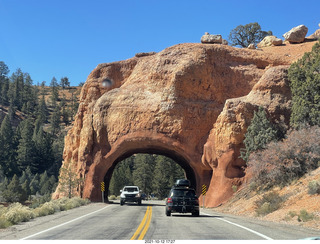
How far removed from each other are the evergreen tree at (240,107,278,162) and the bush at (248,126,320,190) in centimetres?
353

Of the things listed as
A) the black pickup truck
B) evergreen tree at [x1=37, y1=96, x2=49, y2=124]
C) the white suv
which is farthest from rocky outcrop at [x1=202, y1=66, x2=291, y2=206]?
evergreen tree at [x1=37, y1=96, x2=49, y2=124]

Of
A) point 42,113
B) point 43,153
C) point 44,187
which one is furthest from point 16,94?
point 44,187

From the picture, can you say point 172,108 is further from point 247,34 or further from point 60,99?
point 60,99

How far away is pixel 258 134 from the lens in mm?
30422

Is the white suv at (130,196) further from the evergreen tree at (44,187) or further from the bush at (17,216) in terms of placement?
the evergreen tree at (44,187)

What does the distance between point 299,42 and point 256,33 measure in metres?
30.1

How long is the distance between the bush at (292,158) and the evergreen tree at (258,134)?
353cm

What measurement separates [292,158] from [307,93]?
6836 mm

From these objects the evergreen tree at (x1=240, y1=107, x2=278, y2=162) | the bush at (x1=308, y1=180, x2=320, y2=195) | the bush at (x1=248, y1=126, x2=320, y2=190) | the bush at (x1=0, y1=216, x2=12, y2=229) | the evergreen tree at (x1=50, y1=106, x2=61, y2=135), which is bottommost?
the bush at (x1=0, y1=216, x2=12, y2=229)

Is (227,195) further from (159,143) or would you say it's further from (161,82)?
(161,82)

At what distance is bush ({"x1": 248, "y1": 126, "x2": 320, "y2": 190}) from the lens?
2441 centimetres

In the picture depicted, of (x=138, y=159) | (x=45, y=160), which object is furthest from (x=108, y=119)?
(x=45, y=160)

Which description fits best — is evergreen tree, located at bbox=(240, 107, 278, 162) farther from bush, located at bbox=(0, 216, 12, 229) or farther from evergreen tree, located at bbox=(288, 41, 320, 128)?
bush, located at bbox=(0, 216, 12, 229)

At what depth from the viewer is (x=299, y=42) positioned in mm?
52031
